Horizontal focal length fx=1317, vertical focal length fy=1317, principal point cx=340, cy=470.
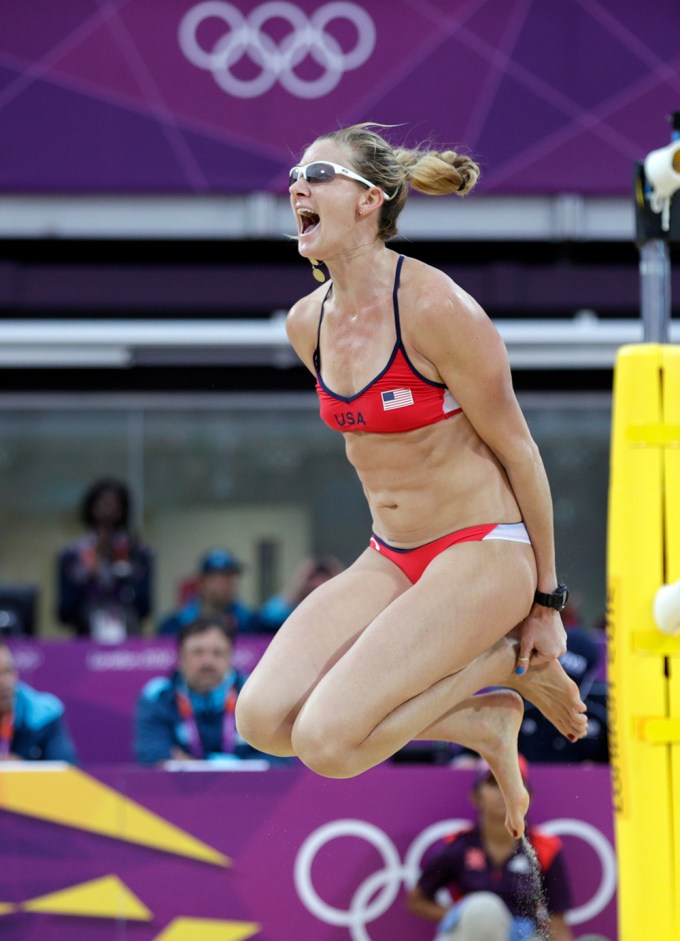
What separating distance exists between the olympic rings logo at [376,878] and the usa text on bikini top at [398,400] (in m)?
2.31

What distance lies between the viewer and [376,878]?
205 inches

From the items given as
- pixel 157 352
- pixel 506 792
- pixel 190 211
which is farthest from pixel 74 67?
pixel 506 792

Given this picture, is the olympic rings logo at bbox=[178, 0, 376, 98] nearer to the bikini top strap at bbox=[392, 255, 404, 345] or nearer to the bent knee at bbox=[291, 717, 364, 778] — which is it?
the bikini top strap at bbox=[392, 255, 404, 345]

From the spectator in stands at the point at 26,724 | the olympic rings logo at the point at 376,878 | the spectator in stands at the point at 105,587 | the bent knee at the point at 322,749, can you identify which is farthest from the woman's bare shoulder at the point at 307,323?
the spectator in stands at the point at 105,587

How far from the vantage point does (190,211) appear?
393 inches

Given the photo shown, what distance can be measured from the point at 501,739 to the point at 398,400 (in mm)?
1044

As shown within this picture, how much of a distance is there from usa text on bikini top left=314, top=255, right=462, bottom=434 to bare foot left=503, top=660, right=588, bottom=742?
81 centimetres

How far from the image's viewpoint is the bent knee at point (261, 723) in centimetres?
342

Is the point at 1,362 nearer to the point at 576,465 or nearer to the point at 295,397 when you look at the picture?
the point at 295,397

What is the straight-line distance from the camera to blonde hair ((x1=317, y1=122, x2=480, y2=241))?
11.6 feet

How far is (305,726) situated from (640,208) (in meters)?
2.14

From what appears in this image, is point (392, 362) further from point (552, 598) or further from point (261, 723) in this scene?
point (261, 723)

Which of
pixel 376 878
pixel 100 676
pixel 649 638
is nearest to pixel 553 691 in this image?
pixel 649 638

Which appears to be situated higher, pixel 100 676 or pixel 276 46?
pixel 276 46
